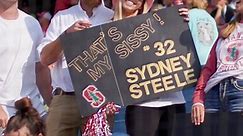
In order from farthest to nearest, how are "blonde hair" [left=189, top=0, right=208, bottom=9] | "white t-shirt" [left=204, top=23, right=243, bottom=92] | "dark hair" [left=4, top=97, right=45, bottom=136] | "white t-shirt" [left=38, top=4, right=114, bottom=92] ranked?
"blonde hair" [left=189, top=0, right=208, bottom=9], "white t-shirt" [left=38, top=4, right=114, bottom=92], "white t-shirt" [left=204, top=23, right=243, bottom=92], "dark hair" [left=4, top=97, right=45, bottom=136]

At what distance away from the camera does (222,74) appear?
4.75 metres

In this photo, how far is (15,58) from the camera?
15.8 feet

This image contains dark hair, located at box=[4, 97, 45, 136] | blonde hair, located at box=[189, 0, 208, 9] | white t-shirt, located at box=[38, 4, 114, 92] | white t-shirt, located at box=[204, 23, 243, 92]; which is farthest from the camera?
blonde hair, located at box=[189, 0, 208, 9]

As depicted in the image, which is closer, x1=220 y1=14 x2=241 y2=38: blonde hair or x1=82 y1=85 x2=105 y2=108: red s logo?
x1=220 y1=14 x2=241 y2=38: blonde hair

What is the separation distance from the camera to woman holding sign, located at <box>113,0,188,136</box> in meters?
4.85

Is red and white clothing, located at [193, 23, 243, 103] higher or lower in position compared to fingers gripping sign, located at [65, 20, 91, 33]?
lower

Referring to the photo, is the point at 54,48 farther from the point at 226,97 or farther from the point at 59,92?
the point at 226,97

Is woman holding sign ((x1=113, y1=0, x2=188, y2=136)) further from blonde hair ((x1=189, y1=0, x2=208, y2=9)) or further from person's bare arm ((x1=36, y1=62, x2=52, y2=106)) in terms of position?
blonde hair ((x1=189, y1=0, x2=208, y2=9))

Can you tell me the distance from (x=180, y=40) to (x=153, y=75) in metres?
0.27

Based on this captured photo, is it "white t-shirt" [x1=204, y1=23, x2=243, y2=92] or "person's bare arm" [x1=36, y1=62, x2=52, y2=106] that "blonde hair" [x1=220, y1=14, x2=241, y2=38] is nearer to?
"white t-shirt" [x1=204, y1=23, x2=243, y2=92]

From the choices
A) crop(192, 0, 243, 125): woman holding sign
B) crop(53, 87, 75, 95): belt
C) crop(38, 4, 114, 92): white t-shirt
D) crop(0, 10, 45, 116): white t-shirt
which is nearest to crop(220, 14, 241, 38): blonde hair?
crop(192, 0, 243, 125): woman holding sign

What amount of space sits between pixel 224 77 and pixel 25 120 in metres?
1.22

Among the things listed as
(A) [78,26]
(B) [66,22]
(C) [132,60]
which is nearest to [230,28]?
(C) [132,60]

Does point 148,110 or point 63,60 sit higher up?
point 63,60
